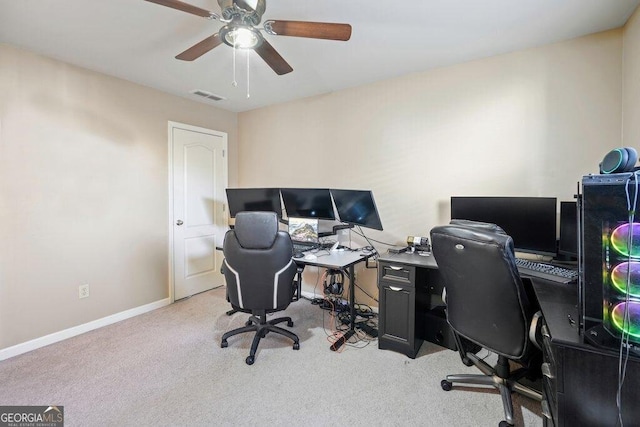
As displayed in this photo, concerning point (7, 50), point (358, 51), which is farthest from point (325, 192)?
point (7, 50)

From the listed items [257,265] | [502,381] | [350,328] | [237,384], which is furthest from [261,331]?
[502,381]

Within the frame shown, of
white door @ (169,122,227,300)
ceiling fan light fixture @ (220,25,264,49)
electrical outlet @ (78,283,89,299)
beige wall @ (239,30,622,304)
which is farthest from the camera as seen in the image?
white door @ (169,122,227,300)

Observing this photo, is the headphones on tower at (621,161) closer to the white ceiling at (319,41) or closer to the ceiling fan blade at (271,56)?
the white ceiling at (319,41)

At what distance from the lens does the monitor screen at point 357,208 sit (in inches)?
103

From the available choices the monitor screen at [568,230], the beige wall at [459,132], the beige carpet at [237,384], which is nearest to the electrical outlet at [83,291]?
the beige carpet at [237,384]

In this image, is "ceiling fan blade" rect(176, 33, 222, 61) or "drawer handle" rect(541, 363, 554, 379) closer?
"drawer handle" rect(541, 363, 554, 379)

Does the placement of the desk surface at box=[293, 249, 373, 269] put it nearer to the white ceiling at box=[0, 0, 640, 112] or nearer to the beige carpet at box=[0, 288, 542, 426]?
the beige carpet at box=[0, 288, 542, 426]

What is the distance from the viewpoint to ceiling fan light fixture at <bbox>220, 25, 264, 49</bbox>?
1.66 meters

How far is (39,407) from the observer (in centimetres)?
177

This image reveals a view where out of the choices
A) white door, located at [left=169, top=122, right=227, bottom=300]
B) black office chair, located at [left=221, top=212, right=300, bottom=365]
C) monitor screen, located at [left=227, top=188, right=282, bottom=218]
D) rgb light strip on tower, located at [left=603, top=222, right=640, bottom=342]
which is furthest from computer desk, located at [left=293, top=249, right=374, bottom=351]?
white door, located at [left=169, top=122, right=227, bottom=300]

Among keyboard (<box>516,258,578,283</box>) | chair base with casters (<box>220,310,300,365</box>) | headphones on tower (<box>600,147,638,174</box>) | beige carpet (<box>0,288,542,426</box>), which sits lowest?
beige carpet (<box>0,288,542,426</box>)

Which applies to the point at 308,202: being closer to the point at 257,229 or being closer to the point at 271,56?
the point at 257,229

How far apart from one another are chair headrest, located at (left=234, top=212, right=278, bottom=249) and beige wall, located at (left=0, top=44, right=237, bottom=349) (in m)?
1.71

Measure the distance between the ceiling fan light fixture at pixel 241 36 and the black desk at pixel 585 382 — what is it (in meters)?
2.10
